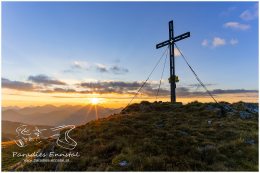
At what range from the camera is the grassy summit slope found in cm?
1141

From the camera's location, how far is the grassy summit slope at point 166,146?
1141 cm

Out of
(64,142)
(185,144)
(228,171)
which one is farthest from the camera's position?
(64,142)

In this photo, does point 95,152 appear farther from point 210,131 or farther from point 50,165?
point 210,131

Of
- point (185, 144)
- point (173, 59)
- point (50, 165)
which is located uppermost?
point (173, 59)

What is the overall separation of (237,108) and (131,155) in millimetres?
16664

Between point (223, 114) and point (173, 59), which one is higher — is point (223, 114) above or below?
below

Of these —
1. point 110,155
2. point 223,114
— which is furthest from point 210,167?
point 223,114

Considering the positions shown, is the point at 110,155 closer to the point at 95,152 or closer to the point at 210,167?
the point at 95,152

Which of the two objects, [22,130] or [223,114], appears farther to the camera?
[223,114]

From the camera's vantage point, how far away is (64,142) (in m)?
16.4

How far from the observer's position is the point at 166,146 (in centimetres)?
1371

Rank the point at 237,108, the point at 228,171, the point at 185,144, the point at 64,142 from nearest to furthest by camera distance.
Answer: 1. the point at 228,171
2. the point at 185,144
3. the point at 64,142
4. the point at 237,108

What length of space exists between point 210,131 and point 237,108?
9786mm

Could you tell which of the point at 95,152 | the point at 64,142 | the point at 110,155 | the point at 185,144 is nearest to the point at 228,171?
the point at 185,144
